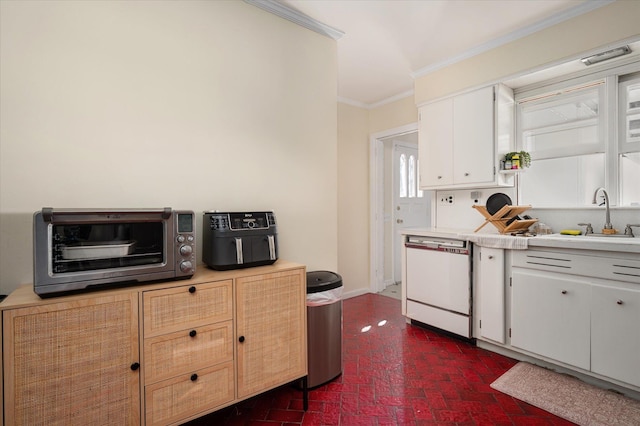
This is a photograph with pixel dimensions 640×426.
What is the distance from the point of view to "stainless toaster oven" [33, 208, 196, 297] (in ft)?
4.08

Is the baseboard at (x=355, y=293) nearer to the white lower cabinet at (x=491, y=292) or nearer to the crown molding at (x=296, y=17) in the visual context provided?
the white lower cabinet at (x=491, y=292)

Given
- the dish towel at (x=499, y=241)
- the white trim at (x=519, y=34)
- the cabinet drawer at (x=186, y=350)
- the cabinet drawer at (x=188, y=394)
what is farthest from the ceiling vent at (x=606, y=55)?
the cabinet drawer at (x=188, y=394)

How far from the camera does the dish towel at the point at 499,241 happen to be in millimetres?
2379

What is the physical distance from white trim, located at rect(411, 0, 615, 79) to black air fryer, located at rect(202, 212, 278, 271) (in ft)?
8.78

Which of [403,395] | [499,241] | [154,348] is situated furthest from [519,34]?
[154,348]

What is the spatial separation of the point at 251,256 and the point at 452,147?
8.12ft

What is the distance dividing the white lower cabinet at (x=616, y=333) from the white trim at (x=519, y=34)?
211 centimetres

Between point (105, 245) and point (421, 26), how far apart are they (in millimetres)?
2891

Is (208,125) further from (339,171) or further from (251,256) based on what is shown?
(339,171)

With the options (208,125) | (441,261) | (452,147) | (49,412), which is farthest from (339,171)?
(49,412)

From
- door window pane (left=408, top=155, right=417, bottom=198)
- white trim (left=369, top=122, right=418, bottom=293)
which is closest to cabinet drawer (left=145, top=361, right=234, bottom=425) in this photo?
white trim (left=369, top=122, right=418, bottom=293)

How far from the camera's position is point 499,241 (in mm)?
2494

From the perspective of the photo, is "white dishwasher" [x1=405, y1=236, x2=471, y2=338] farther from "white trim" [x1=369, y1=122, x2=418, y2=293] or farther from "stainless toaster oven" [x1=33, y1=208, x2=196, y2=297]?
"stainless toaster oven" [x1=33, y1=208, x2=196, y2=297]

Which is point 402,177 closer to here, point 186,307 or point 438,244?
point 438,244
